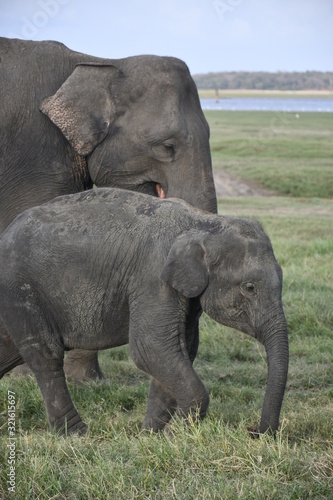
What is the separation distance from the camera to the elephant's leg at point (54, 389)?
18.4 feet

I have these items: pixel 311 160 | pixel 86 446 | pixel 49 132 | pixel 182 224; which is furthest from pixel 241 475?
pixel 311 160

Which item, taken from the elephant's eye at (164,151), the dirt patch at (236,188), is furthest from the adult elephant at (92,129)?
the dirt patch at (236,188)

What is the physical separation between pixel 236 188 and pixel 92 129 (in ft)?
61.4

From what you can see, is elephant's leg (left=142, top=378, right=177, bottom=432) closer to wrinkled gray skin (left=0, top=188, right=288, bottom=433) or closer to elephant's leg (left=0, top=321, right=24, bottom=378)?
wrinkled gray skin (left=0, top=188, right=288, bottom=433)

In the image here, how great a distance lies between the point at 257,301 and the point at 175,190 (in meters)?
1.86

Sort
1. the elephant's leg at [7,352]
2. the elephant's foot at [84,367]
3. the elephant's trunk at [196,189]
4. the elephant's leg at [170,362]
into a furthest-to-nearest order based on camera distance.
Result: 1. the elephant's foot at [84,367]
2. the elephant's trunk at [196,189]
3. the elephant's leg at [7,352]
4. the elephant's leg at [170,362]

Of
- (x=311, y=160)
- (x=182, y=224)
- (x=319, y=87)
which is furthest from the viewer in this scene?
(x=319, y=87)

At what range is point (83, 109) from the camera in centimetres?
693

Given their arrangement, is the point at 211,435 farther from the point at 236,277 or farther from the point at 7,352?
the point at 7,352

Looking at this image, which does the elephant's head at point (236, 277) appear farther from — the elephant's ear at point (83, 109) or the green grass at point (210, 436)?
the elephant's ear at point (83, 109)

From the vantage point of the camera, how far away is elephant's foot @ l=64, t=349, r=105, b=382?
706 centimetres

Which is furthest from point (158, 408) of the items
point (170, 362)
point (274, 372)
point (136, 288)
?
point (274, 372)

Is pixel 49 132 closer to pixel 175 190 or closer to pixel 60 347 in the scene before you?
pixel 175 190

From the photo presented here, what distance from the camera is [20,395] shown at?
21.1 feet
